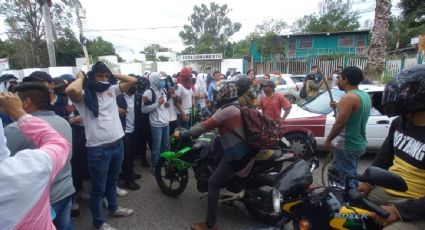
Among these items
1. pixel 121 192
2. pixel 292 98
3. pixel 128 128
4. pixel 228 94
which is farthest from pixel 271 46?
pixel 228 94

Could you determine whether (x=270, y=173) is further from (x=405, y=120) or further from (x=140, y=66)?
(x=140, y=66)

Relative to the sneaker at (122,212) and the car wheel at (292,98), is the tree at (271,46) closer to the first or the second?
the car wheel at (292,98)

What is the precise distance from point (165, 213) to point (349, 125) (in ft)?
8.41

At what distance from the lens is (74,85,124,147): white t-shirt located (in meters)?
3.20

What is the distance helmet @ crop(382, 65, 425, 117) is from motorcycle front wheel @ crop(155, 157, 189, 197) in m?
2.96

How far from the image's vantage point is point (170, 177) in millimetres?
4391

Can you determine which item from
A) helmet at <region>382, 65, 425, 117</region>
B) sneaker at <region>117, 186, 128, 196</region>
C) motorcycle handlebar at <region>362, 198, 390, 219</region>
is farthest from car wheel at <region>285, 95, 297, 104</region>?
motorcycle handlebar at <region>362, 198, 390, 219</region>

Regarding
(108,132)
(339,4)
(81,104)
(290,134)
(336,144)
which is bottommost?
(290,134)

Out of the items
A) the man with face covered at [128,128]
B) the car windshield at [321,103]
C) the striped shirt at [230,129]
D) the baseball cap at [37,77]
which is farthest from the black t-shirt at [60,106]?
the car windshield at [321,103]

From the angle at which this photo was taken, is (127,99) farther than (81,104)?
Yes

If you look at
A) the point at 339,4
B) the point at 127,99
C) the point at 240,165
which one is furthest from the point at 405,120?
the point at 339,4

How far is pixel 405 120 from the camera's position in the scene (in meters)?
1.97

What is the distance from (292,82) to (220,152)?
10584 millimetres

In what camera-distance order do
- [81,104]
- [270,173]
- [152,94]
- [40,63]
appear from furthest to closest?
[40,63], [152,94], [270,173], [81,104]
